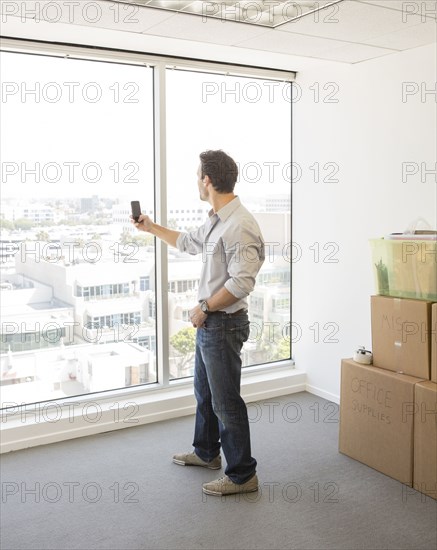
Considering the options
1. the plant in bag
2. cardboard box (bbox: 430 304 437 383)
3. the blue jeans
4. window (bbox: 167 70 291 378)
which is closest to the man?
the blue jeans

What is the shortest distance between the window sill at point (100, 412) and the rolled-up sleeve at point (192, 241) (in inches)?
47.5

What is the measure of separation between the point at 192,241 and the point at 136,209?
13.7 inches

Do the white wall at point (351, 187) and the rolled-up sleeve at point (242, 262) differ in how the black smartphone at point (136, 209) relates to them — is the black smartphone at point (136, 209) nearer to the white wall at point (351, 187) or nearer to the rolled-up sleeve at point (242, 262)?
the rolled-up sleeve at point (242, 262)

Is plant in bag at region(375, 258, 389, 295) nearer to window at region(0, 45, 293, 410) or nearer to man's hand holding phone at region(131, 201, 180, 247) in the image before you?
man's hand holding phone at region(131, 201, 180, 247)

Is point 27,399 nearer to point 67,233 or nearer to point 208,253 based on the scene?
point 67,233

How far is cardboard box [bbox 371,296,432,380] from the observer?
308 cm

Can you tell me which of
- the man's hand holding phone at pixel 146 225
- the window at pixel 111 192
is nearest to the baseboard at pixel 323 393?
the window at pixel 111 192

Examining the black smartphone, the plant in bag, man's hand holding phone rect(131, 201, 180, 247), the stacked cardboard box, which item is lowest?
the stacked cardboard box

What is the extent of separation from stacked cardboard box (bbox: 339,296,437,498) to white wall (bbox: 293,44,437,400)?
71 centimetres

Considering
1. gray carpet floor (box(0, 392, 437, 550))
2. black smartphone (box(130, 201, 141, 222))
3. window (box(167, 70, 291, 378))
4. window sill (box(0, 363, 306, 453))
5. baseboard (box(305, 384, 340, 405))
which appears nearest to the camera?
gray carpet floor (box(0, 392, 437, 550))

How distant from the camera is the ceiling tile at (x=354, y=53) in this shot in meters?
3.60

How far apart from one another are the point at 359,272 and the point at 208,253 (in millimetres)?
1523

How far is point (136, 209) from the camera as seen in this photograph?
128 inches

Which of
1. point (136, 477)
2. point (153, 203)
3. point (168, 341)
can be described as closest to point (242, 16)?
point (153, 203)
